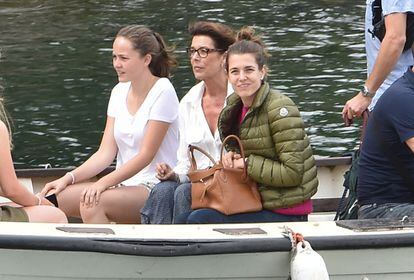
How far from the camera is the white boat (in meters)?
4.61

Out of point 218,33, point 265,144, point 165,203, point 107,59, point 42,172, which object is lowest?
point 107,59

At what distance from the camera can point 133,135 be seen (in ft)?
18.6

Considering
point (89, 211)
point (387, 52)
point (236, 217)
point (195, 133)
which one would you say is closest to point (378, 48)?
point (387, 52)

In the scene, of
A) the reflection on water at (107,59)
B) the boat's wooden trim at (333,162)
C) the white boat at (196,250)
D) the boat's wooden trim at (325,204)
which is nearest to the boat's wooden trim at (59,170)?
the boat's wooden trim at (333,162)

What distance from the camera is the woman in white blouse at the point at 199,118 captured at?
5.36m

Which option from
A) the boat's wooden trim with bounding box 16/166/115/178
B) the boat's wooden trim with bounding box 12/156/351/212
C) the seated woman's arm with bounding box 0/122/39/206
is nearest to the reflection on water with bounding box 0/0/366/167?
the boat's wooden trim with bounding box 12/156/351/212

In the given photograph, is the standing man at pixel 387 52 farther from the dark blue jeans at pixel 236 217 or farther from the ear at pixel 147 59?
the ear at pixel 147 59

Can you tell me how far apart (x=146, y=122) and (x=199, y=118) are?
332 mm

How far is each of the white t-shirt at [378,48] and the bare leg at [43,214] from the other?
164 centimetres

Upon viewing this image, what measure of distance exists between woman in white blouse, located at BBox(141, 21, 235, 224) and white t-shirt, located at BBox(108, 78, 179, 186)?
0.48 ft

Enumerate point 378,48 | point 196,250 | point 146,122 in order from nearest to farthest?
point 196,250, point 146,122, point 378,48

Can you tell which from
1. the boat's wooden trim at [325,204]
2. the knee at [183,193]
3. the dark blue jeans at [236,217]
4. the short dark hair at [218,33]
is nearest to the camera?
the dark blue jeans at [236,217]

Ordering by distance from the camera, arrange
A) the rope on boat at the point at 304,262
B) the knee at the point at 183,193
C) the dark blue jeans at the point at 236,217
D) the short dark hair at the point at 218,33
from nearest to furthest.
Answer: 1. the rope on boat at the point at 304,262
2. the dark blue jeans at the point at 236,217
3. the knee at the point at 183,193
4. the short dark hair at the point at 218,33

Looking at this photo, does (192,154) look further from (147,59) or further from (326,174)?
(326,174)
